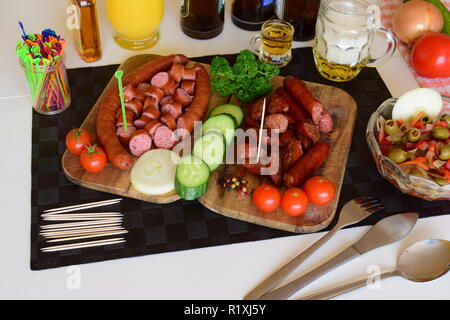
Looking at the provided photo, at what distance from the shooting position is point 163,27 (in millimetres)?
2195

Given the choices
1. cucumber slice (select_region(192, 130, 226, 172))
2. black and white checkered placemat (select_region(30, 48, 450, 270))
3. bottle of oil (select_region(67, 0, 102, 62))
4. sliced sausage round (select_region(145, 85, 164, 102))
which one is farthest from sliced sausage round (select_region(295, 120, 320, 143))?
bottle of oil (select_region(67, 0, 102, 62))

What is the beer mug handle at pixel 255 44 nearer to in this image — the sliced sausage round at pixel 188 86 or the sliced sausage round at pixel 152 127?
the sliced sausage round at pixel 188 86

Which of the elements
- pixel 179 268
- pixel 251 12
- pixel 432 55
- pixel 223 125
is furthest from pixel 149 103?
pixel 432 55

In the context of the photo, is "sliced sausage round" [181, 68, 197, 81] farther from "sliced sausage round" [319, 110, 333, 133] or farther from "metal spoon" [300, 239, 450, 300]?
"metal spoon" [300, 239, 450, 300]

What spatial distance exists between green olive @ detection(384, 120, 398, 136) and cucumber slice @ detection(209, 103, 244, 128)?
468mm

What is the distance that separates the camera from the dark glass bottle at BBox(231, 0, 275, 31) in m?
2.14

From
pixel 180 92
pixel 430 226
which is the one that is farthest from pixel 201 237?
pixel 430 226

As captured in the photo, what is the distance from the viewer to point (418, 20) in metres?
2.04

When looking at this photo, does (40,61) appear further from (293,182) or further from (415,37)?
(415,37)

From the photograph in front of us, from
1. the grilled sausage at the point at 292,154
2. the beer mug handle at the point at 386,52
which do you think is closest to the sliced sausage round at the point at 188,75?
the grilled sausage at the point at 292,154

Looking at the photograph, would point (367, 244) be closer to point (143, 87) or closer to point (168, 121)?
point (168, 121)

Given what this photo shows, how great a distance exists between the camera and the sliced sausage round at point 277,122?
1660 millimetres

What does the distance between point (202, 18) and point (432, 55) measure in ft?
2.96

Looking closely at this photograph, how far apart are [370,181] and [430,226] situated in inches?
8.8
